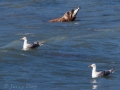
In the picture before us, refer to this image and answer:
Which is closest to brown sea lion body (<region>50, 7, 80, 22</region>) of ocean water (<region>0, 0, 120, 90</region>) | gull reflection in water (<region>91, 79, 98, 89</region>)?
ocean water (<region>0, 0, 120, 90</region>)

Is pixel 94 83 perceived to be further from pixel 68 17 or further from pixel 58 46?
pixel 68 17

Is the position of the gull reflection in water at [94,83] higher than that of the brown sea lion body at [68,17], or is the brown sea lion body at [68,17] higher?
the brown sea lion body at [68,17]

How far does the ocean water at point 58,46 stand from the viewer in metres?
15.5

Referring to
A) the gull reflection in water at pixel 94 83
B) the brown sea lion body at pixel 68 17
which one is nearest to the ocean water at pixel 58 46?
the gull reflection in water at pixel 94 83

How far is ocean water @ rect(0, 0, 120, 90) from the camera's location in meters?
15.5

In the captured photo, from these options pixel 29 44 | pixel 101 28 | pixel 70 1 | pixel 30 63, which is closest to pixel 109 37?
pixel 101 28

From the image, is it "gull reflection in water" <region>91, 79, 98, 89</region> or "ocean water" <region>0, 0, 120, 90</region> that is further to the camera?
"ocean water" <region>0, 0, 120, 90</region>

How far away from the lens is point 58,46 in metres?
20.4

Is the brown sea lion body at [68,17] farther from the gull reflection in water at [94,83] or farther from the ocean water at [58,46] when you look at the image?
the gull reflection in water at [94,83]

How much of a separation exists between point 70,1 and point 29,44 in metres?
13.3

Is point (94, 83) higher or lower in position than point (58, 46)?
lower

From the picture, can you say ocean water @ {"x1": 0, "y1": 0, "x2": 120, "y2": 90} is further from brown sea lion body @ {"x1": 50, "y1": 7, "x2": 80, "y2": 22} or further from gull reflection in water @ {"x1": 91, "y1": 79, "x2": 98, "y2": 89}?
brown sea lion body @ {"x1": 50, "y1": 7, "x2": 80, "y2": 22}

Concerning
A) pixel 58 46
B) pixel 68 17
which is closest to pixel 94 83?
pixel 58 46

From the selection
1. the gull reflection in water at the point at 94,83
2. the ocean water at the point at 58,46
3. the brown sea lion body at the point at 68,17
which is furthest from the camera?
the brown sea lion body at the point at 68,17
